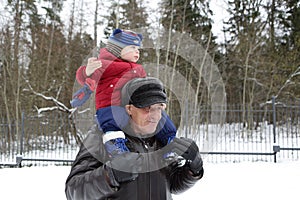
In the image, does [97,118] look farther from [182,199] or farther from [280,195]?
[280,195]

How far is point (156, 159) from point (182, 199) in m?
5.00

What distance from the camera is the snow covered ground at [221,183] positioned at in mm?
6117

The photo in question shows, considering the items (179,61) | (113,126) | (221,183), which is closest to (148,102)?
(113,126)

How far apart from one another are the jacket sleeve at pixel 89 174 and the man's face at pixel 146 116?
0.55ft

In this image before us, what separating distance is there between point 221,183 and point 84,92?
6.09 m

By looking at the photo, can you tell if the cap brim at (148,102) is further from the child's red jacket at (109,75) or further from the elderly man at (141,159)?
the child's red jacket at (109,75)

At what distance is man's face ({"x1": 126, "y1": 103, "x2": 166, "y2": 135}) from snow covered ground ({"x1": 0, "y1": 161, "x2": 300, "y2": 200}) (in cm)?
460

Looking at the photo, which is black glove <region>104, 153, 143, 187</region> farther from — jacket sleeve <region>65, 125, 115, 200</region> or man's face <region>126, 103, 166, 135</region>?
man's face <region>126, 103, 166, 135</region>

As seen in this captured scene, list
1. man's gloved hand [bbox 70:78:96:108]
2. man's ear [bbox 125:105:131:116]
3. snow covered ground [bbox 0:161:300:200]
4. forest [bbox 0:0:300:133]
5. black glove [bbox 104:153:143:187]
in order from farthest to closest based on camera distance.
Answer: forest [bbox 0:0:300:133]
snow covered ground [bbox 0:161:300:200]
man's gloved hand [bbox 70:78:96:108]
man's ear [bbox 125:105:131:116]
black glove [bbox 104:153:143:187]

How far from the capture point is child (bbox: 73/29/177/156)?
4.30 feet

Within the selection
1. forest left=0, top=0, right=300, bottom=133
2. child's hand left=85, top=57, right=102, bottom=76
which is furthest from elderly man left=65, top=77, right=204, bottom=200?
forest left=0, top=0, right=300, bottom=133

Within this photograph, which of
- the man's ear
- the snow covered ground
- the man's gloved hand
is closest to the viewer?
the man's ear

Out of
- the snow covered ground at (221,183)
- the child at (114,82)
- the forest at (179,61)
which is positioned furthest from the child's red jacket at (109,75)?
the forest at (179,61)

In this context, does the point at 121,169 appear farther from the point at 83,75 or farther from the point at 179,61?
the point at 179,61
